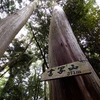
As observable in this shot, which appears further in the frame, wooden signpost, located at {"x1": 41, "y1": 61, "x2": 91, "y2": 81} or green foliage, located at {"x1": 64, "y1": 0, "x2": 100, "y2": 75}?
green foliage, located at {"x1": 64, "y1": 0, "x2": 100, "y2": 75}

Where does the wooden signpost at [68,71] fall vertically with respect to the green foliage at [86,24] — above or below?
below

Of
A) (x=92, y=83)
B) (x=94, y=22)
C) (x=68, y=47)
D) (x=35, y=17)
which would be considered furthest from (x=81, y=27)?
(x=92, y=83)

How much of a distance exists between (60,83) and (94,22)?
6.33 m

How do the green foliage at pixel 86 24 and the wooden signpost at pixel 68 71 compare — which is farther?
the green foliage at pixel 86 24

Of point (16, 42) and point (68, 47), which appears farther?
point (16, 42)

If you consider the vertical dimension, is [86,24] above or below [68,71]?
above

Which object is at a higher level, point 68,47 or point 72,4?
point 72,4

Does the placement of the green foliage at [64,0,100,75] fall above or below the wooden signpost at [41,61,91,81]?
above

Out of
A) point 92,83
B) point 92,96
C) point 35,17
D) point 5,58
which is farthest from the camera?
point 5,58

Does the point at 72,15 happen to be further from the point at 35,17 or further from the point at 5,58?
the point at 5,58

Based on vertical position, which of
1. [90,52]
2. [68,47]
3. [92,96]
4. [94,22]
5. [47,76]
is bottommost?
[92,96]

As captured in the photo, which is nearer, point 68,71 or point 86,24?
point 68,71

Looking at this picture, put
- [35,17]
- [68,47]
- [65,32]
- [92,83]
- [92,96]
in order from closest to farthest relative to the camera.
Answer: [92,96], [92,83], [68,47], [65,32], [35,17]

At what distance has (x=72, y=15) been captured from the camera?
A: 7211 millimetres
